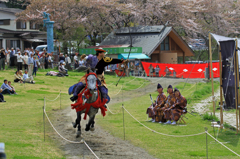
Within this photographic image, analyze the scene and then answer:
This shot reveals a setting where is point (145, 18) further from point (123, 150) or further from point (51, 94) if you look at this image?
point (123, 150)

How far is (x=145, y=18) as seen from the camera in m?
46.1

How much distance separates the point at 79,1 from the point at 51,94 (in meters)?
22.0

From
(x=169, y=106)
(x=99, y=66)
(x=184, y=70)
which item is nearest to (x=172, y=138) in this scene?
(x=169, y=106)

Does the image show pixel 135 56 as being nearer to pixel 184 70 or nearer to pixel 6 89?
pixel 184 70

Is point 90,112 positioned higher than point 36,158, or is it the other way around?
point 90,112

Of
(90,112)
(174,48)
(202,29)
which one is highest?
(202,29)

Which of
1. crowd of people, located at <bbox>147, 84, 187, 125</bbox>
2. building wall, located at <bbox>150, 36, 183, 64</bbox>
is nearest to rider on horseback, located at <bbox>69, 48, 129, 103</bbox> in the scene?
crowd of people, located at <bbox>147, 84, 187, 125</bbox>

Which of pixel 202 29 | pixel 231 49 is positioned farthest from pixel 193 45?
pixel 231 49

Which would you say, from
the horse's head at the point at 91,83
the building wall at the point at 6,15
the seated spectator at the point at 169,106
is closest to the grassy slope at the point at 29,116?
the horse's head at the point at 91,83

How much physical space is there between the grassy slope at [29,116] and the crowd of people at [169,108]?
4532 mm

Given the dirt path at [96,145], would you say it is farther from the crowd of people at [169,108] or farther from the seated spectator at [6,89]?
the seated spectator at [6,89]

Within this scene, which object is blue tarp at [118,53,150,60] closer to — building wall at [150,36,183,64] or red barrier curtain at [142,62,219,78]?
red barrier curtain at [142,62,219,78]

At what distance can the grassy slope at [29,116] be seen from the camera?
896 centimetres

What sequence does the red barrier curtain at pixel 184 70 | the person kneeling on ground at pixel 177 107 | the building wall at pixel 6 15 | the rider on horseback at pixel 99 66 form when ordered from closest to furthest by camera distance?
1. the rider on horseback at pixel 99 66
2. the person kneeling on ground at pixel 177 107
3. the red barrier curtain at pixel 184 70
4. the building wall at pixel 6 15
